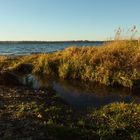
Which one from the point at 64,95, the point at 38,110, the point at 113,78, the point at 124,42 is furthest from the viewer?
the point at 124,42

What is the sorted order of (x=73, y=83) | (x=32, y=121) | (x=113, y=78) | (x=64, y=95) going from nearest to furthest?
(x=32, y=121) → (x=64, y=95) → (x=113, y=78) → (x=73, y=83)

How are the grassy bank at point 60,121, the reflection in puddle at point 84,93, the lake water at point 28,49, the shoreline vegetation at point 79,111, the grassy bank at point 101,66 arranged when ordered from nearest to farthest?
the grassy bank at point 60,121 < the shoreline vegetation at point 79,111 < the reflection in puddle at point 84,93 < the grassy bank at point 101,66 < the lake water at point 28,49

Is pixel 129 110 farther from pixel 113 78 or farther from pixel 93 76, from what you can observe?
pixel 93 76

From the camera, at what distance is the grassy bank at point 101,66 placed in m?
13.0

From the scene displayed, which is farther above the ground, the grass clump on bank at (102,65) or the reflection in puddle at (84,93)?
the grass clump on bank at (102,65)

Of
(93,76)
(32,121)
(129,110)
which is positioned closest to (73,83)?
(93,76)

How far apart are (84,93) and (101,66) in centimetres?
255

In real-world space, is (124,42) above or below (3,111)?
above

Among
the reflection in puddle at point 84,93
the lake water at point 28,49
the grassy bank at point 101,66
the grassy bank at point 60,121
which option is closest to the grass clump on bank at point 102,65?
the grassy bank at point 101,66

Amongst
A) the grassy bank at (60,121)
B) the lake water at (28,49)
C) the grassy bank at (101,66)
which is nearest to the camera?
the grassy bank at (60,121)

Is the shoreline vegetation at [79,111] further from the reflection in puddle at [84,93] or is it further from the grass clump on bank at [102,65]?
the reflection in puddle at [84,93]

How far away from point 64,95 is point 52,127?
16.7 ft

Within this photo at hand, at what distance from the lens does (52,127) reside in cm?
662

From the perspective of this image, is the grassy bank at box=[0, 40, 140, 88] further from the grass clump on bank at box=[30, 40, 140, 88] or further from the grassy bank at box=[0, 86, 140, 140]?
the grassy bank at box=[0, 86, 140, 140]
